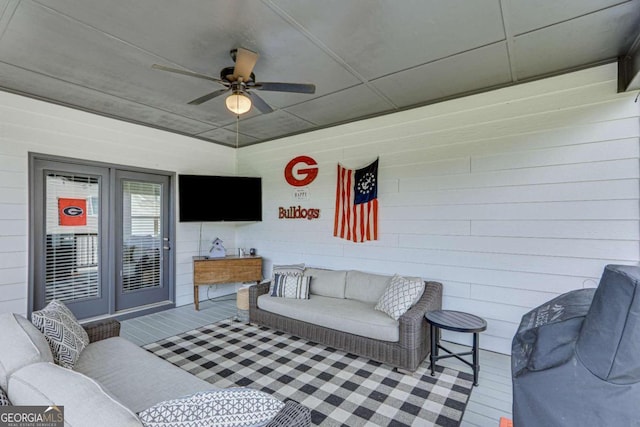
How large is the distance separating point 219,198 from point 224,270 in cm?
120

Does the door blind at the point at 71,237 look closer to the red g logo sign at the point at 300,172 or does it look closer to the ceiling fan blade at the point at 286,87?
the red g logo sign at the point at 300,172

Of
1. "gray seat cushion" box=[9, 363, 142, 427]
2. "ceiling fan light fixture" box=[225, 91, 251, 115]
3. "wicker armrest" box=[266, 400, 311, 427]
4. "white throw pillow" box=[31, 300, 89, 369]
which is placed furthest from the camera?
"ceiling fan light fixture" box=[225, 91, 251, 115]

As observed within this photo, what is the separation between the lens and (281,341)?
3.53m

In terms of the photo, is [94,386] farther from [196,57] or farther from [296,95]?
[296,95]

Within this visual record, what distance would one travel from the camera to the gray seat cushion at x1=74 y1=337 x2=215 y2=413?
1.67m

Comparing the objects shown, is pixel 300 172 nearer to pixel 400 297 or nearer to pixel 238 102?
pixel 238 102

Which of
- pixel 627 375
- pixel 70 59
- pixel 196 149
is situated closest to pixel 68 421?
pixel 627 375

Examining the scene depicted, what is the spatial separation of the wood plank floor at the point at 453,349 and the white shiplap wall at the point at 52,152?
1.82 feet

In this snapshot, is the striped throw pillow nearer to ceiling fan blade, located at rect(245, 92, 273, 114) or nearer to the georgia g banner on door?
ceiling fan blade, located at rect(245, 92, 273, 114)

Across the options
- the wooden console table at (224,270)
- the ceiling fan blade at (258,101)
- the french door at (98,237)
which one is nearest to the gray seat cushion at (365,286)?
the wooden console table at (224,270)

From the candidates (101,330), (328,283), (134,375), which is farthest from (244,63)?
(328,283)

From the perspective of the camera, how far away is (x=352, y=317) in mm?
3148

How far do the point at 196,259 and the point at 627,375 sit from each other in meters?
4.93

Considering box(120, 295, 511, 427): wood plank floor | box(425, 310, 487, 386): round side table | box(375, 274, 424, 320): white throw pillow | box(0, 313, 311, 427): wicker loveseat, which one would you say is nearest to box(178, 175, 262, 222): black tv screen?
box(120, 295, 511, 427): wood plank floor
